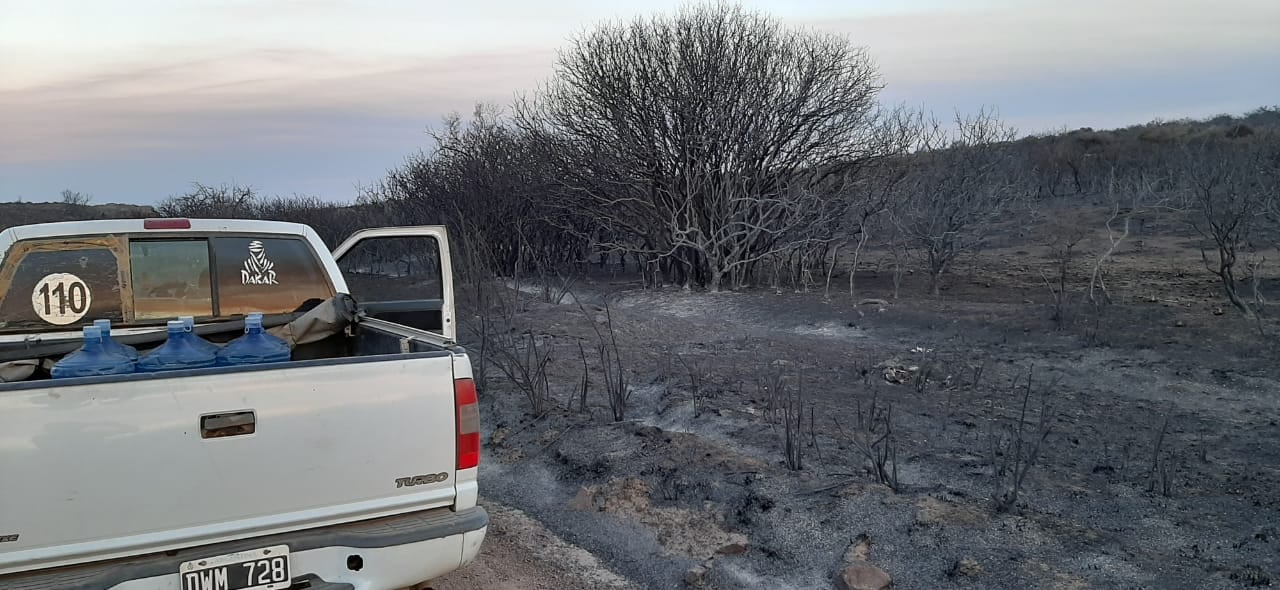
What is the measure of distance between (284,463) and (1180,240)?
24.6 meters

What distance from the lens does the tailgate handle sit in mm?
2730

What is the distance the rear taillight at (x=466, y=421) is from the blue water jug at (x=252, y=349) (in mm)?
816

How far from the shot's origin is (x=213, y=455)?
2754mm

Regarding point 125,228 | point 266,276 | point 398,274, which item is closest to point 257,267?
point 266,276

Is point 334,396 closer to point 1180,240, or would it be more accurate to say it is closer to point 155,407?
point 155,407

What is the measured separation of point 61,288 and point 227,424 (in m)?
1.93

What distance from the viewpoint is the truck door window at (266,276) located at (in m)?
4.39

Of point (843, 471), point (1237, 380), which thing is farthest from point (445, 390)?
point (1237, 380)

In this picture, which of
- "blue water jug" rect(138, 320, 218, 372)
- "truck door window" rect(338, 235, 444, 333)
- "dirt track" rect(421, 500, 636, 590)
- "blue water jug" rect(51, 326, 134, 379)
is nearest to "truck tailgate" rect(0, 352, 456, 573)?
"blue water jug" rect(51, 326, 134, 379)

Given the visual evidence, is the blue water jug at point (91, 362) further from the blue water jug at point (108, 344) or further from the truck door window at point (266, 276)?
the truck door window at point (266, 276)

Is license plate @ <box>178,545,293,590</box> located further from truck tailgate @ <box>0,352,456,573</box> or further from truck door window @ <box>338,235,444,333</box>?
truck door window @ <box>338,235,444,333</box>

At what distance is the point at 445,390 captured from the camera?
124 inches

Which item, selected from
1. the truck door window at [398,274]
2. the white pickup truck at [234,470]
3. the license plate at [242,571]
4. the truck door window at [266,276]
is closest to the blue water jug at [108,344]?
the white pickup truck at [234,470]

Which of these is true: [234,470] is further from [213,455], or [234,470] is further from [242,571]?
[242,571]
